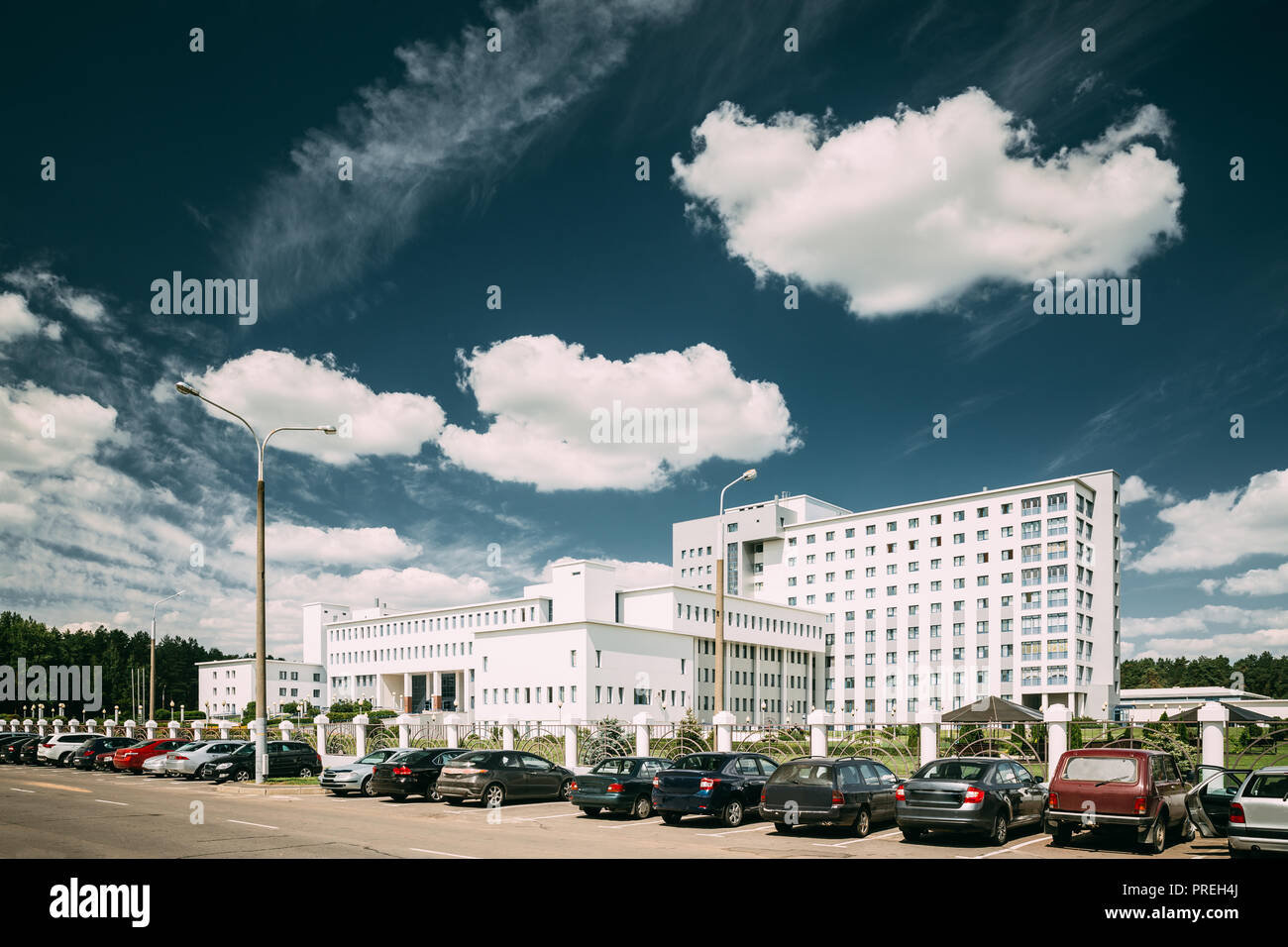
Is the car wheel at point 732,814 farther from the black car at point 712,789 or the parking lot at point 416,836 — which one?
the parking lot at point 416,836

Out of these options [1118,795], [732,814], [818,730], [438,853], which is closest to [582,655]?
[818,730]

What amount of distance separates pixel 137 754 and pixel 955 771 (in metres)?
35.4

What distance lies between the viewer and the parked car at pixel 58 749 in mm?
46031

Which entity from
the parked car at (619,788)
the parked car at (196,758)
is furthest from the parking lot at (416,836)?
the parked car at (196,758)

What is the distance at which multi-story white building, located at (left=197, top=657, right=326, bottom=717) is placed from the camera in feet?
438

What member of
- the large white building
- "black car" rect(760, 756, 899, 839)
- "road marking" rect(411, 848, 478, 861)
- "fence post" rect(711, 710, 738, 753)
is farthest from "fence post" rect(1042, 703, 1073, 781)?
the large white building

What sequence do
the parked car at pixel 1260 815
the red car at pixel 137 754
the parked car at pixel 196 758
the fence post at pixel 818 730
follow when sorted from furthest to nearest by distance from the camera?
the red car at pixel 137 754
the parked car at pixel 196 758
the fence post at pixel 818 730
the parked car at pixel 1260 815

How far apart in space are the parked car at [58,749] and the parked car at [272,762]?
1590 centimetres

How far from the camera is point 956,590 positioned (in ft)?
347

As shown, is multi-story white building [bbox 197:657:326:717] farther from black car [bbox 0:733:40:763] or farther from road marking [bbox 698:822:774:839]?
road marking [bbox 698:822:774:839]

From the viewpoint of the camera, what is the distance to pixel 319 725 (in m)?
44.8
